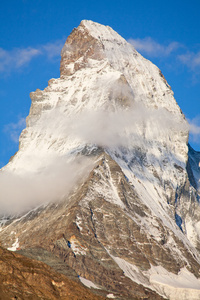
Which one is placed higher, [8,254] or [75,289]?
[8,254]

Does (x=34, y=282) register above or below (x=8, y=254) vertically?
below

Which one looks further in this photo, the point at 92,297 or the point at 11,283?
the point at 92,297

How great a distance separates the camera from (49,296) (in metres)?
101

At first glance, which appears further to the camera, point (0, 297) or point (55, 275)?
point (55, 275)

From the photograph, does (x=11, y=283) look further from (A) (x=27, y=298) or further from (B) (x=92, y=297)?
(B) (x=92, y=297)

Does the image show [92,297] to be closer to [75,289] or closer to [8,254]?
[75,289]

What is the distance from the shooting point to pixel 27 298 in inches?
3834

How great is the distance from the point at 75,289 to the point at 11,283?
493 inches

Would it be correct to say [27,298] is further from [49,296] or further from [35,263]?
[35,263]

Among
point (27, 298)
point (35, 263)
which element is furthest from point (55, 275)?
point (27, 298)

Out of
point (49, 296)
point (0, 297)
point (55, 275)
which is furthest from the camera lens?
point (55, 275)

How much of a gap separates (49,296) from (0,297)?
9527 millimetres

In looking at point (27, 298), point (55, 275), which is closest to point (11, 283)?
point (27, 298)

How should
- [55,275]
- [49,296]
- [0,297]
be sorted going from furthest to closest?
[55,275] → [49,296] → [0,297]
